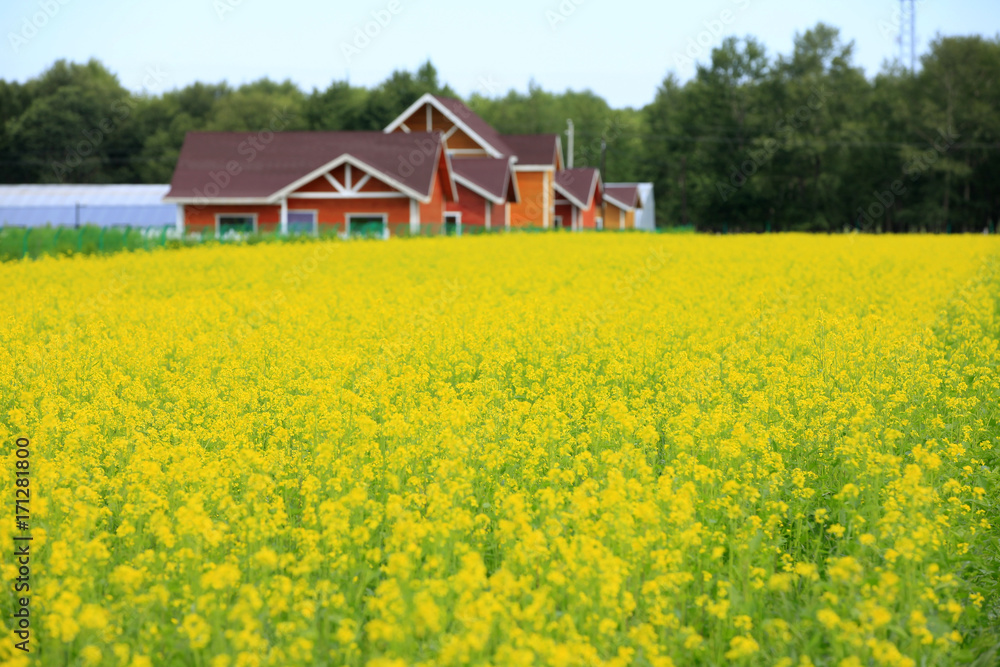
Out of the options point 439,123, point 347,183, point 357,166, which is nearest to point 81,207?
point 439,123

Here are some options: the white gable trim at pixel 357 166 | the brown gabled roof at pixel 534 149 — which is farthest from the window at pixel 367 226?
the brown gabled roof at pixel 534 149

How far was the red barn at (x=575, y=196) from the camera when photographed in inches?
2235

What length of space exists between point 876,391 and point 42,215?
5332cm

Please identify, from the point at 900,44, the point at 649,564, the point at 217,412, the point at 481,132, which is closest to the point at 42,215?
the point at 481,132

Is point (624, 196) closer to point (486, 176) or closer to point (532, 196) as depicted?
point (532, 196)

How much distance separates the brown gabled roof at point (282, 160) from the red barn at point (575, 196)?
2000 centimetres

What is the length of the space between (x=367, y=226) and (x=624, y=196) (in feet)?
135

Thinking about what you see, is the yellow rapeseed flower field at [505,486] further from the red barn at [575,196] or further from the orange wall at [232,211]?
the red barn at [575,196]

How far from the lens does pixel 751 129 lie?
69.0 m

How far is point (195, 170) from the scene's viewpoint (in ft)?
121

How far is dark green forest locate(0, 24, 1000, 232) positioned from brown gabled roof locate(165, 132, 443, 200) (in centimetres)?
2587

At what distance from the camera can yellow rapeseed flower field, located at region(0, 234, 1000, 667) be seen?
145 inches

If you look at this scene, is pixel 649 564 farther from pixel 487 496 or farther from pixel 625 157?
pixel 625 157

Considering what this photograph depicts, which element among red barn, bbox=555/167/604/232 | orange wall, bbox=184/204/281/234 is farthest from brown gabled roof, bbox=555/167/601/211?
orange wall, bbox=184/204/281/234
